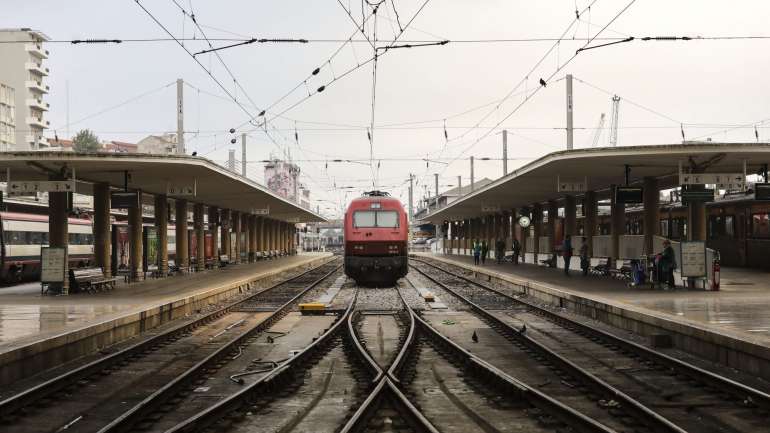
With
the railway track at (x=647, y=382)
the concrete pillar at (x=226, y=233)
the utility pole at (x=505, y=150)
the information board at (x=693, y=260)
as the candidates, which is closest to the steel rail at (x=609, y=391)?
the railway track at (x=647, y=382)

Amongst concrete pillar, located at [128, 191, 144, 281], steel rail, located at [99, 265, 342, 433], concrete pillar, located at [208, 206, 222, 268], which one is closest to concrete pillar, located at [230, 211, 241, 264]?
concrete pillar, located at [208, 206, 222, 268]

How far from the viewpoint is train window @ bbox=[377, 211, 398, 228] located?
1014 inches

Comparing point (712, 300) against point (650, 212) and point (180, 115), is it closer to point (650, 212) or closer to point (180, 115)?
point (650, 212)

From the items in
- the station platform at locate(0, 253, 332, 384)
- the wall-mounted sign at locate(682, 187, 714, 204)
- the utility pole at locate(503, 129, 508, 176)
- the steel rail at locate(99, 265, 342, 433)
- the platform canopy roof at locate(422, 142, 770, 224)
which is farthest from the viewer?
the utility pole at locate(503, 129, 508, 176)

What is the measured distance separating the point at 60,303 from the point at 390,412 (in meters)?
12.2

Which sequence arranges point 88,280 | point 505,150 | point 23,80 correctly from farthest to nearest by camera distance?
point 23,80 → point 505,150 → point 88,280

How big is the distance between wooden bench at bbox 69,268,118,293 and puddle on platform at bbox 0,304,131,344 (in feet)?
11.3

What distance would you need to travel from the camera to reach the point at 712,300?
16.0 metres

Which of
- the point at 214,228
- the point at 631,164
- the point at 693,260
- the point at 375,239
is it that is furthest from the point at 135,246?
the point at 693,260

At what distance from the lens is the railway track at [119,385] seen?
7043mm

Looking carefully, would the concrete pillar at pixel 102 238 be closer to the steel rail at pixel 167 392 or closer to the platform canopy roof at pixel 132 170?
the platform canopy roof at pixel 132 170

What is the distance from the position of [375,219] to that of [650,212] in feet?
29.7

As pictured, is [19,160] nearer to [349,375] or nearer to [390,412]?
[349,375]

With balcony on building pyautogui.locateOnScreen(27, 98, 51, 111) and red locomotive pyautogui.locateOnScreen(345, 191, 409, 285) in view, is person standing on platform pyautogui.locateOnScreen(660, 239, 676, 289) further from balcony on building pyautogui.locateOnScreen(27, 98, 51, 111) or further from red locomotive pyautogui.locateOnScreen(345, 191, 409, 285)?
balcony on building pyautogui.locateOnScreen(27, 98, 51, 111)
